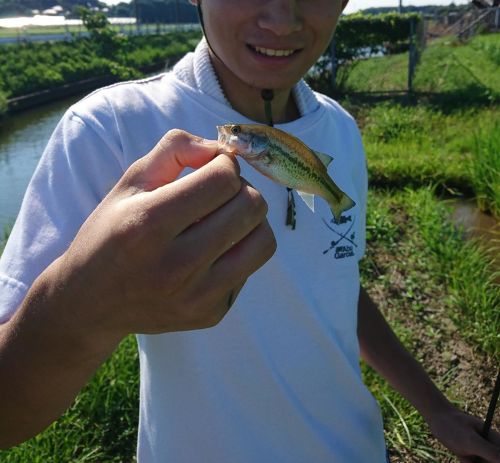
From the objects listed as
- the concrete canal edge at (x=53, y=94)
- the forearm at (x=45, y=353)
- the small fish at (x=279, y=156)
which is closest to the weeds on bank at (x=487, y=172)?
the small fish at (x=279, y=156)

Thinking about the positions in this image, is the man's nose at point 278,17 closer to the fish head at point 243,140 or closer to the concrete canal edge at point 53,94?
the fish head at point 243,140

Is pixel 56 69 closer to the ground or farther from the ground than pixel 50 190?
closer to the ground

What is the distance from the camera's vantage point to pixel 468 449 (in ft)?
5.61

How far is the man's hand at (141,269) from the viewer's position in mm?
805

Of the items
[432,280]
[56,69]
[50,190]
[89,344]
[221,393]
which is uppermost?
[50,190]

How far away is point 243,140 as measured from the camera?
1.11 meters

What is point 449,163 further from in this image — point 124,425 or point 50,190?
point 50,190

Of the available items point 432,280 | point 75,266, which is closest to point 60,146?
point 75,266

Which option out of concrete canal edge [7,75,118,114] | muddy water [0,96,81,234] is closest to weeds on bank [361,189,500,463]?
muddy water [0,96,81,234]

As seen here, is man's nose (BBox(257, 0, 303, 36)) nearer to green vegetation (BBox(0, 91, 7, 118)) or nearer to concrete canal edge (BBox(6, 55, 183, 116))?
concrete canal edge (BBox(6, 55, 183, 116))

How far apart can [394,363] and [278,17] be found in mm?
1273

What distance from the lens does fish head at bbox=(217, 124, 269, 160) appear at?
1082mm

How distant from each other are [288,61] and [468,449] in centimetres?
137

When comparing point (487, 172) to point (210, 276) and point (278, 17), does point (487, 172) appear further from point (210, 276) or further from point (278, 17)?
point (210, 276)
